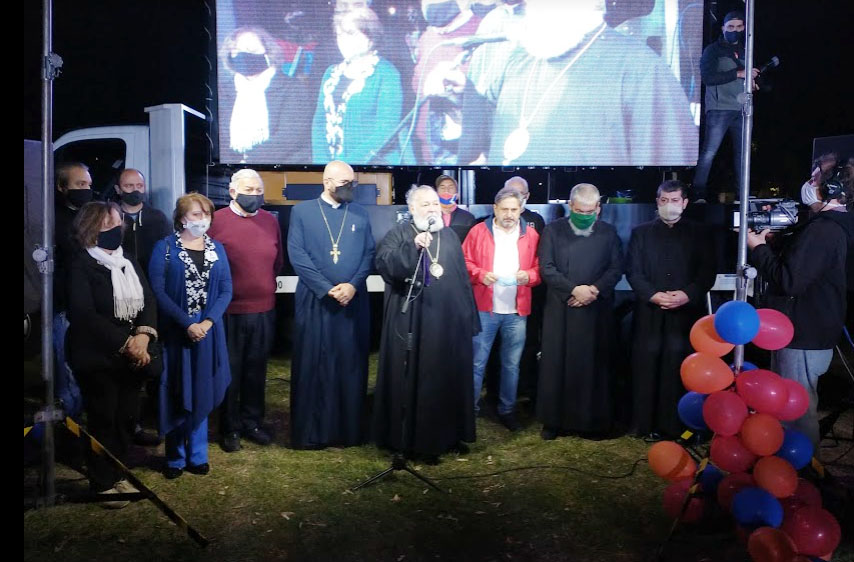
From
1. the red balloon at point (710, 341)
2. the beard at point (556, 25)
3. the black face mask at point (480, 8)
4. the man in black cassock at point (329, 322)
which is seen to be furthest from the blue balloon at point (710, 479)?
the black face mask at point (480, 8)

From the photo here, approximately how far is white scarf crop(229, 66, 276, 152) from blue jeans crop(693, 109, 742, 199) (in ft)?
14.9

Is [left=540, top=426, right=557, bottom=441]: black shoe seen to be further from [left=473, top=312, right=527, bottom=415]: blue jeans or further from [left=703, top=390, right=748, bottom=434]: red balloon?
[left=703, top=390, right=748, bottom=434]: red balloon

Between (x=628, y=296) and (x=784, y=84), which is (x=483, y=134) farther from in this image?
(x=784, y=84)

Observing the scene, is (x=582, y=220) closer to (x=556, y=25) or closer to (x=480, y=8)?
(x=556, y=25)

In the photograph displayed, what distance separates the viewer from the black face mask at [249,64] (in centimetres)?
715

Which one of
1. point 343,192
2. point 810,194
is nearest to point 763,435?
point 810,194

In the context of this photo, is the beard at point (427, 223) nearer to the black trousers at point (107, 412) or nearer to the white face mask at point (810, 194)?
the black trousers at point (107, 412)

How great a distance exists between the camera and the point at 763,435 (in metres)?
3.29

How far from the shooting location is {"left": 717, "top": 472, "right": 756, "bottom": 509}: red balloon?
3352 millimetres

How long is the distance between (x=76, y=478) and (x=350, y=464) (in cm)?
178

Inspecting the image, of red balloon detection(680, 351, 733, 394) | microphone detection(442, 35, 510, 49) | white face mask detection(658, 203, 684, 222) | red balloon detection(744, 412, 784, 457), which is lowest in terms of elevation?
red balloon detection(744, 412, 784, 457)

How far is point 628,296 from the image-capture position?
22.0ft

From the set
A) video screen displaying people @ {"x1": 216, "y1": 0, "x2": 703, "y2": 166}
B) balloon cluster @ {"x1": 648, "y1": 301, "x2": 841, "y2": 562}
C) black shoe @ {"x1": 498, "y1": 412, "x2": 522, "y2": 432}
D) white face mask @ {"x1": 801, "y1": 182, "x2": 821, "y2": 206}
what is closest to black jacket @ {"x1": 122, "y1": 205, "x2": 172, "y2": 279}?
video screen displaying people @ {"x1": 216, "y1": 0, "x2": 703, "y2": 166}

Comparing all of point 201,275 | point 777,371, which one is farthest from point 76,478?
point 777,371
